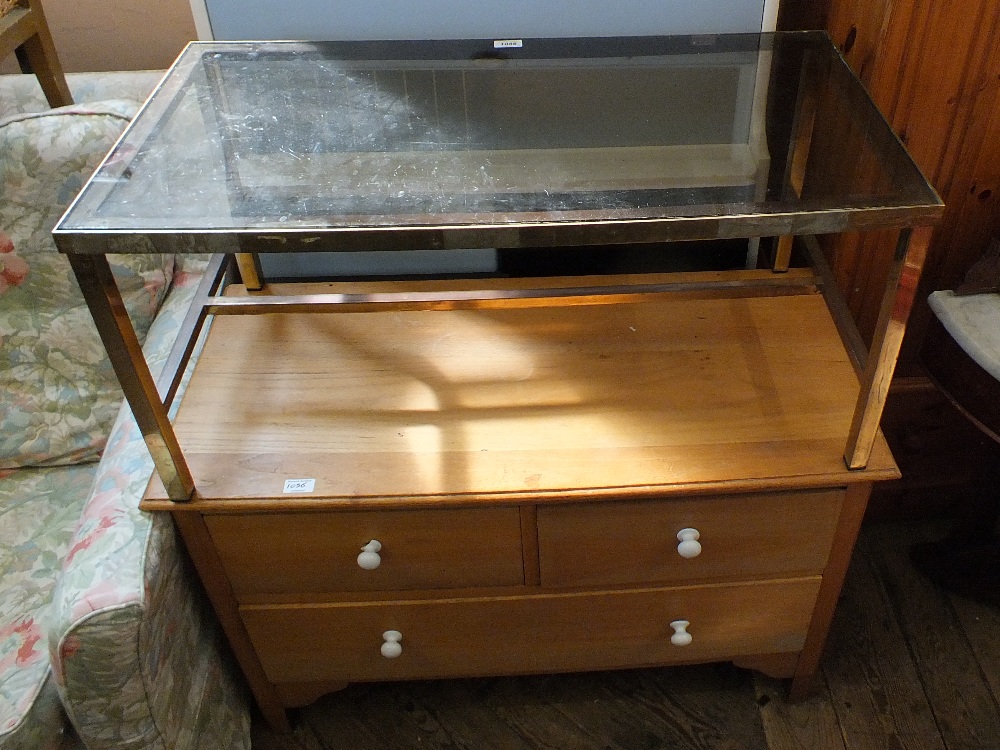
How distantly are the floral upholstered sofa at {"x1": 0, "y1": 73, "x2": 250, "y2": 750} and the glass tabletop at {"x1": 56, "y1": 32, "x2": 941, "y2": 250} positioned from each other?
34 centimetres

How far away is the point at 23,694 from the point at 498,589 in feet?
1.90

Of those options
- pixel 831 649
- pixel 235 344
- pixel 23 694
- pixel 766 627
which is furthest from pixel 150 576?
pixel 831 649

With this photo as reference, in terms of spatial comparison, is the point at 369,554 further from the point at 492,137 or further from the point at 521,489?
the point at 492,137

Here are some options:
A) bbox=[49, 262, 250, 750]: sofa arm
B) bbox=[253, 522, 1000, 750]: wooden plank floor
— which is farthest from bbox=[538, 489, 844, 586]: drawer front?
bbox=[49, 262, 250, 750]: sofa arm

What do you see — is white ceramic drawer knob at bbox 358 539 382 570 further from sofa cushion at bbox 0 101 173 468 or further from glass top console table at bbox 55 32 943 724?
sofa cushion at bbox 0 101 173 468

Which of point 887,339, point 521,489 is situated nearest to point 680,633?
point 521,489

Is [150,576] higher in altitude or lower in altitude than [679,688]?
higher

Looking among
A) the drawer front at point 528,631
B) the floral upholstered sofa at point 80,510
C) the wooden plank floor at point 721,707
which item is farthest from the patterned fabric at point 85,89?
the wooden plank floor at point 721,707

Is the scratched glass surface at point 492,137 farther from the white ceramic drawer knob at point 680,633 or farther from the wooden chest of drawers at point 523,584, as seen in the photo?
the white ceramic drawer knob at point 680,633

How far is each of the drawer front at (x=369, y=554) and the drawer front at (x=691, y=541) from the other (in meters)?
0.06

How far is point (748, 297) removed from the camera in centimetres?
122

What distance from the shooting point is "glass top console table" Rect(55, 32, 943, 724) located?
0.80 metres

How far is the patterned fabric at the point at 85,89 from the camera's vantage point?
1322 mm

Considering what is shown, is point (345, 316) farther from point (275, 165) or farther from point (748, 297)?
point (748, 297)
